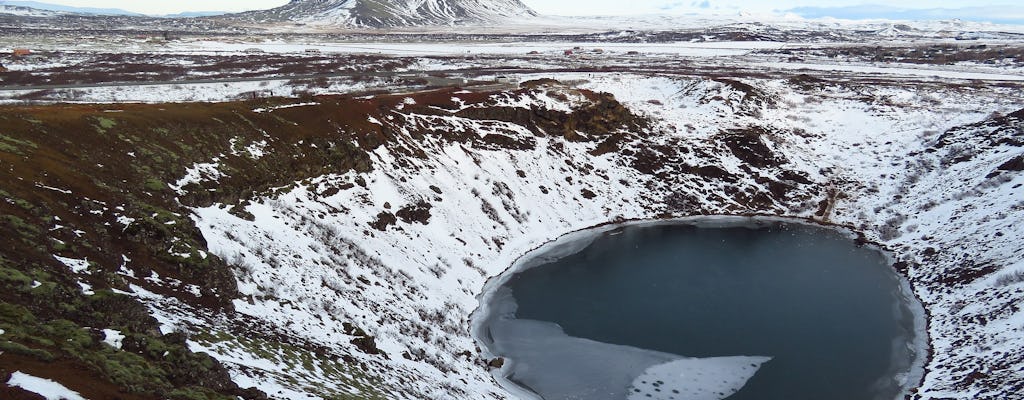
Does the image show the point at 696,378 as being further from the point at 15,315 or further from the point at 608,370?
the point at 15,315

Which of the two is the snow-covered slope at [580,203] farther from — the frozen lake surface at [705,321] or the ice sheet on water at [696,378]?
the ice sheet on water at [696,378]

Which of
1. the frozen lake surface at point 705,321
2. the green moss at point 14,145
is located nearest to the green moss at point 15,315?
the green moss at point 14,145

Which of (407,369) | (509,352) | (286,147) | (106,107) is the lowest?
(509,352)

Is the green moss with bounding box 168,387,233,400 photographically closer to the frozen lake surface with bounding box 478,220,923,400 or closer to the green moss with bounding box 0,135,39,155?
the frozen lake surface with bounding box 478,220,923,400

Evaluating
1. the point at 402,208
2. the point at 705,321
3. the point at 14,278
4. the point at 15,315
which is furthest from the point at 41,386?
the point at 705,321

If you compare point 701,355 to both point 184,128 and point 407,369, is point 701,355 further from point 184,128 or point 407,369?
point 184,128

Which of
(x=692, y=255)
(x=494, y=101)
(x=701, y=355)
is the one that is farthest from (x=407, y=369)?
(x=494, y=101)
